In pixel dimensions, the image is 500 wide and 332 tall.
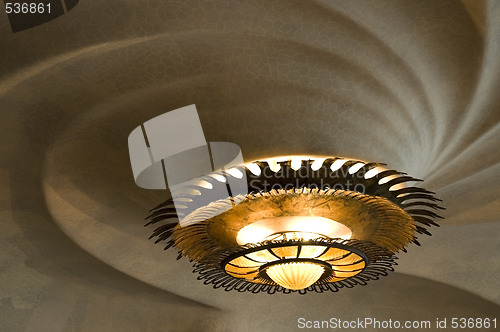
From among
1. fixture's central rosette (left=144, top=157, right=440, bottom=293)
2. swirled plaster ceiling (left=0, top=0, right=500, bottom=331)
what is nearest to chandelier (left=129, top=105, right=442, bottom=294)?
fixture's central rosette (left=144, top=157, right=440, bottom=293)

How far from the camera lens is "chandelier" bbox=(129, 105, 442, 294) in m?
3.96

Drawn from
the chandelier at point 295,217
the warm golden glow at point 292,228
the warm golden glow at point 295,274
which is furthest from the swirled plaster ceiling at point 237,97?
the warm golden glow at point 295,274

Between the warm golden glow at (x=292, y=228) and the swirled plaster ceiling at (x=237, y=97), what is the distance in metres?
0.47

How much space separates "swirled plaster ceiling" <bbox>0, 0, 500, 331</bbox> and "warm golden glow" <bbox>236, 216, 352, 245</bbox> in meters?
0.47

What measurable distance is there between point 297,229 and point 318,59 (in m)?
1.17

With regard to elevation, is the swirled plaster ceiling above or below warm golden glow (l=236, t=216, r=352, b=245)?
above

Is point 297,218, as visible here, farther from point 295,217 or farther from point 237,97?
point 237,97

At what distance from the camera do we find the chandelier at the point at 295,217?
396 centimetres

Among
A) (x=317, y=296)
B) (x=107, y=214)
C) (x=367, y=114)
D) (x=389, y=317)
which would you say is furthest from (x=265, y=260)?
(x=389, y=317)

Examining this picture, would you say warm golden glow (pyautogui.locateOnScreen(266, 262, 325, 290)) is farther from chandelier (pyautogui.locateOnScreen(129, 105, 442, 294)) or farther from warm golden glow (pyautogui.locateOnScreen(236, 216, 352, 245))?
warm golden glow (pyautogui.locateOnScreen(236, 216, 352, 245))

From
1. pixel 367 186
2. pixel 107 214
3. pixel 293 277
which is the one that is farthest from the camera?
pixel 107 214

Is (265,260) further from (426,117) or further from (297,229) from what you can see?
(426,117)

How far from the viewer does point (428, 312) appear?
303 inches

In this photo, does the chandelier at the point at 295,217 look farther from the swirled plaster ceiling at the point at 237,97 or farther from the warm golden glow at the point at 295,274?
the swirled plaster ceiling at the point at 237,97
